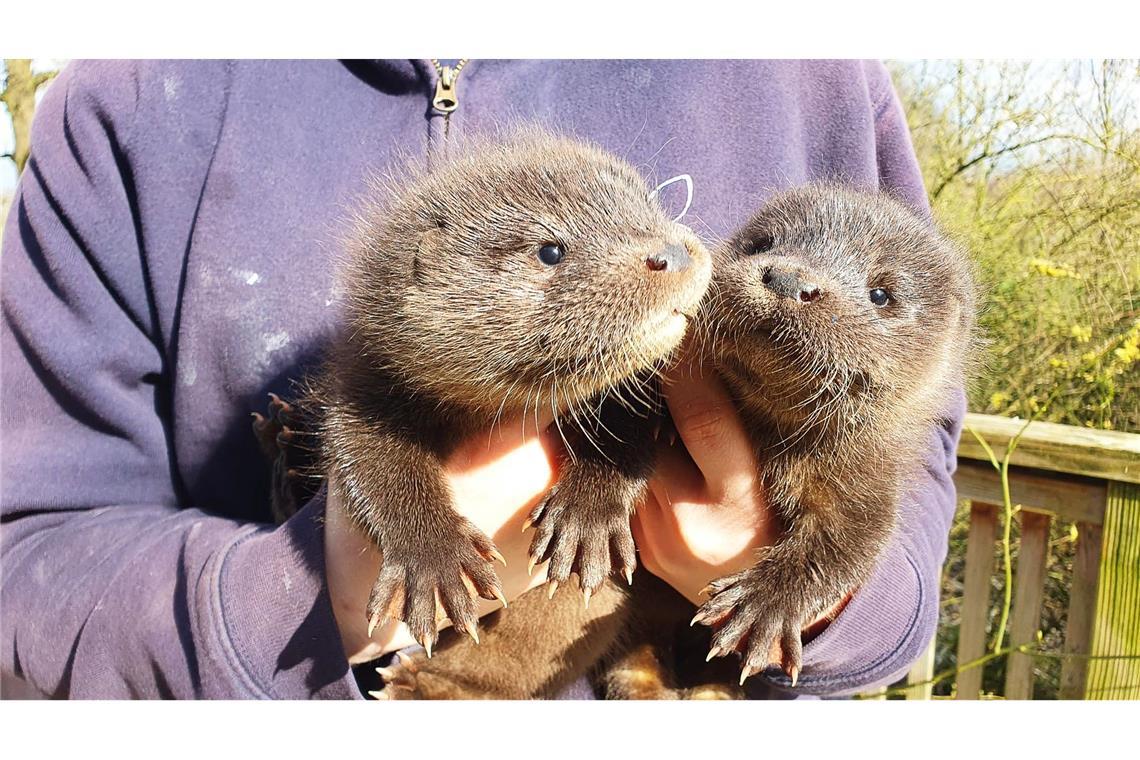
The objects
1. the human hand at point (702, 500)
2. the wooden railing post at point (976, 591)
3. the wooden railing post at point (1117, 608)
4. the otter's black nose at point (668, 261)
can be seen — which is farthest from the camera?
the wooden railing post at point (976, 591)

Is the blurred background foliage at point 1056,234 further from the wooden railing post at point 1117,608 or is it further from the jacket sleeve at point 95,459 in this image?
the jacket sleeve at point 95,459

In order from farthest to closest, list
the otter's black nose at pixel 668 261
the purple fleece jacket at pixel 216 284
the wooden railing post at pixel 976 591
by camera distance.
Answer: the wooden railing post at pixel 976 591
the purple fleece jacket at pixel 216 284
the otter's black nose at pixel 668 261

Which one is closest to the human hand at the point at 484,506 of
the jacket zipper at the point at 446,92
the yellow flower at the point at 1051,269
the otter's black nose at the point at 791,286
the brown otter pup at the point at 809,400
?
the brown otter pup at the point at 809,400

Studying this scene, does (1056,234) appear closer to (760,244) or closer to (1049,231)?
(1049,231)

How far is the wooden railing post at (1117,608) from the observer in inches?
93.1

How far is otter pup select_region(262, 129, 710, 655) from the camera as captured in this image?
133 centimetres

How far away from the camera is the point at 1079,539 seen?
2.49m

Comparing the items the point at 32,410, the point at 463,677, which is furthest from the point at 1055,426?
the point at 32,410

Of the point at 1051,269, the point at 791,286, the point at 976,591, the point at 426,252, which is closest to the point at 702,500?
the point at 791,286

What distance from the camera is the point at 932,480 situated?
197cm

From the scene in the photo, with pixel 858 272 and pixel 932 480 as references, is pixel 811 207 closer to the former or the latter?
pixel 858 272

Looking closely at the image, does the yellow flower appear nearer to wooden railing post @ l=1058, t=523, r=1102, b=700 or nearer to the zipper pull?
wooden railing post @ l=1058, t=523, r=1102, b=700

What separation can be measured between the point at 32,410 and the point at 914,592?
1922 millimetres

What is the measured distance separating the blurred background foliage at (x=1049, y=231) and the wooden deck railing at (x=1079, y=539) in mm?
44
